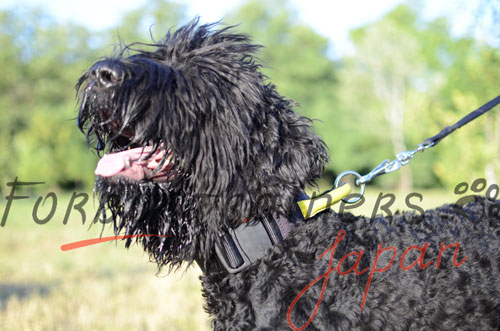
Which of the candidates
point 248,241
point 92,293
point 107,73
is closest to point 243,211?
point 248,241

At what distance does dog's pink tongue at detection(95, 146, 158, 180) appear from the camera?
2.25 meters

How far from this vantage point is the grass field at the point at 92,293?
4.48 meters

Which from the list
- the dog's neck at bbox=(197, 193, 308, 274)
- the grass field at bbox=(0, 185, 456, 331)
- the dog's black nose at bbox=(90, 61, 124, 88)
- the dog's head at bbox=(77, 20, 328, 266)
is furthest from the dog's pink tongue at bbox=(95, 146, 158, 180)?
the grass field at bbox=(0, 185, 456, 331)

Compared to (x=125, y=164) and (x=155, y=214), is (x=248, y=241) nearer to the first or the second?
(x=155, y=214)

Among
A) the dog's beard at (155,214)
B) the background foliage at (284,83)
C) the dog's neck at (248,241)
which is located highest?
the background foliage at (284,83)

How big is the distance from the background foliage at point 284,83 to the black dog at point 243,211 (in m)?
31.3

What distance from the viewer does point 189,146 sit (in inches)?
88.5

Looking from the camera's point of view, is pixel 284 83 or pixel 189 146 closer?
pixel 189 146

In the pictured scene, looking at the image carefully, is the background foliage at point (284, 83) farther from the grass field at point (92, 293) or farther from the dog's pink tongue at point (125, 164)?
the dog's pink tongue at point (125, 164)

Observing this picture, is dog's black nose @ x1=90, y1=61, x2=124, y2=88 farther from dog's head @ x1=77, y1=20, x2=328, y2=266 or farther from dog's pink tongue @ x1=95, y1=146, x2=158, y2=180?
dog's pink tongue @ x1=95, y1=146, x2=158, y2=180

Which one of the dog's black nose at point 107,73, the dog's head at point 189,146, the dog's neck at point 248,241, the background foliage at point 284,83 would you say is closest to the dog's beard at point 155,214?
the dog's head at point 189,146

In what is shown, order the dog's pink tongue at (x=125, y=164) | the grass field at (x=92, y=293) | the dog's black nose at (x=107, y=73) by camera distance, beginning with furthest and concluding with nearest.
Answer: the grass field at (x=92, y=293)
the dog's pink tongue at (x=125, y=164)
the dog's black nose at (x=107, y=73)

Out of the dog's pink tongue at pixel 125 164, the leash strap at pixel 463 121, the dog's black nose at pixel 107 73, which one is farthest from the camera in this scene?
the leash strap at pixel 463 121

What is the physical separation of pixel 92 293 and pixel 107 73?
13.9ft
